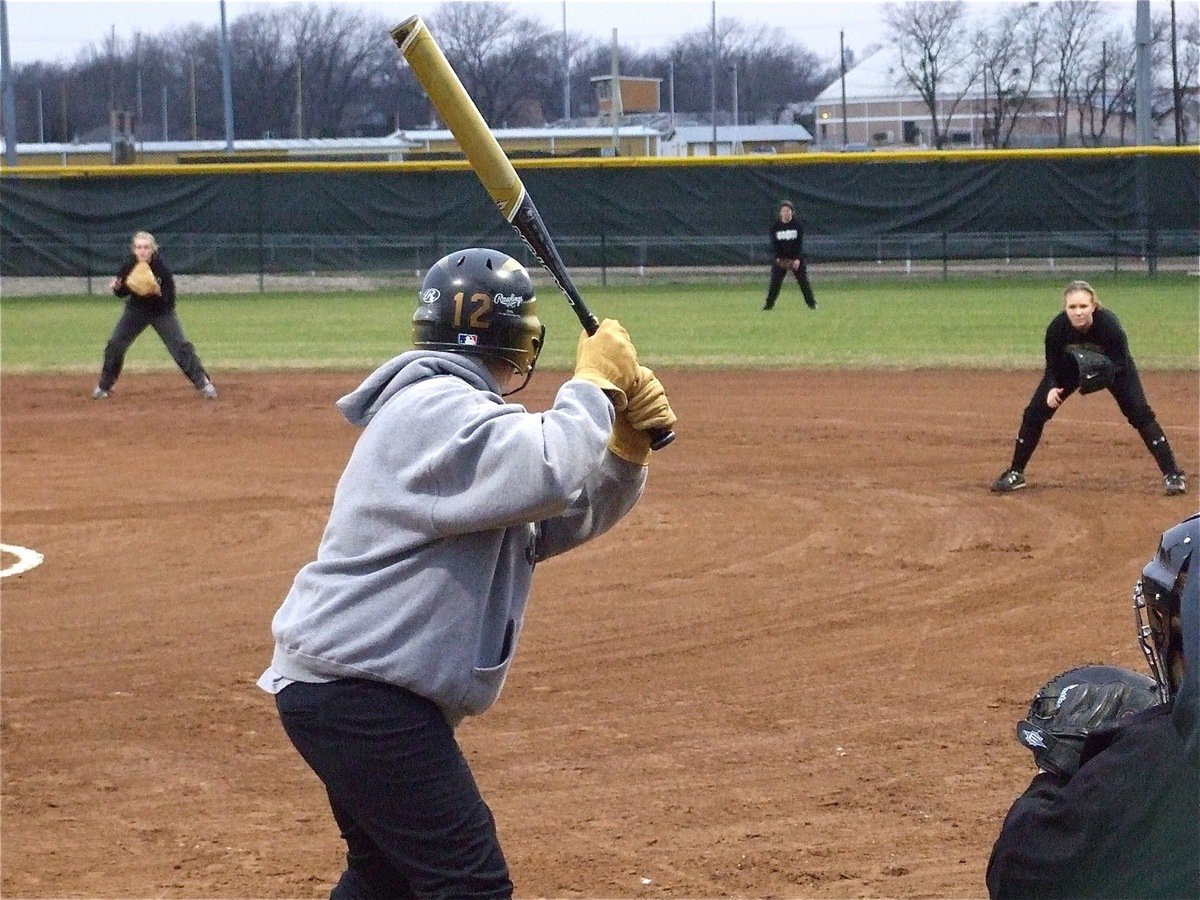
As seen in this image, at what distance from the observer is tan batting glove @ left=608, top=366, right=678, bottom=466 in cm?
381

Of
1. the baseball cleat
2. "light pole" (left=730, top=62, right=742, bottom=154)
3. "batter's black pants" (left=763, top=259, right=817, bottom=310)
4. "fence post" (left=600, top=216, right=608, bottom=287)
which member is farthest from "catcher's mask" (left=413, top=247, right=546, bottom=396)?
"light pole" (left=730, top=62, right=742, bottom=154)

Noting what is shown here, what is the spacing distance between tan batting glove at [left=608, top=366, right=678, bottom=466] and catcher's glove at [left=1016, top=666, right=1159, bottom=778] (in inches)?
47.7

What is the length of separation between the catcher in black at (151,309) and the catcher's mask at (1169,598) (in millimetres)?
15236

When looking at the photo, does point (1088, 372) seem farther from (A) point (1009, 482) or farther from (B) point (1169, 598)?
(B) point (1169, 598)

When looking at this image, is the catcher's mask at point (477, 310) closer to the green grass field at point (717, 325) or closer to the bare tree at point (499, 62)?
the green grass field at point (717, 325)

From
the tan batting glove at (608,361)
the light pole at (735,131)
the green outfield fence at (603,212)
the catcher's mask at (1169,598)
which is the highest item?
the light pole at (735,131)

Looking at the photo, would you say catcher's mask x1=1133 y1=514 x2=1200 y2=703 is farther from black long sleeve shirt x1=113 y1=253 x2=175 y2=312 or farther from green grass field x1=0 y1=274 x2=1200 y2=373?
green grass field x1=0 y1=274 x2=1200 y2=373

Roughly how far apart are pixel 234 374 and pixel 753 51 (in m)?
55.6

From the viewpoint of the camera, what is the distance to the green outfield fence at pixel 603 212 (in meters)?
33.5

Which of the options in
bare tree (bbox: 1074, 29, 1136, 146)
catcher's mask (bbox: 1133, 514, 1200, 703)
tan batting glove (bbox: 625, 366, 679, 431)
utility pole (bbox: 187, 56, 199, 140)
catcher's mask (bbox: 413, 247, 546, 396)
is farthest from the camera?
utility pole (bbox: 187, 56, 199, 140)

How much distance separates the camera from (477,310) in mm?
3582

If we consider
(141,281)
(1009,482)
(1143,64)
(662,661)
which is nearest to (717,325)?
(141,281)

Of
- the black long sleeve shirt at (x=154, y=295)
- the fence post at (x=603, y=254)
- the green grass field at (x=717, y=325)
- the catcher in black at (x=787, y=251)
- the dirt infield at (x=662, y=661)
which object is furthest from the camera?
the fence post at (x=603, y=254)

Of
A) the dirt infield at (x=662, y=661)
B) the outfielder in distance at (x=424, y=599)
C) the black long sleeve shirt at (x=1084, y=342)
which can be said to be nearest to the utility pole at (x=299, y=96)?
the dirt infield at (x=662, y=661)
